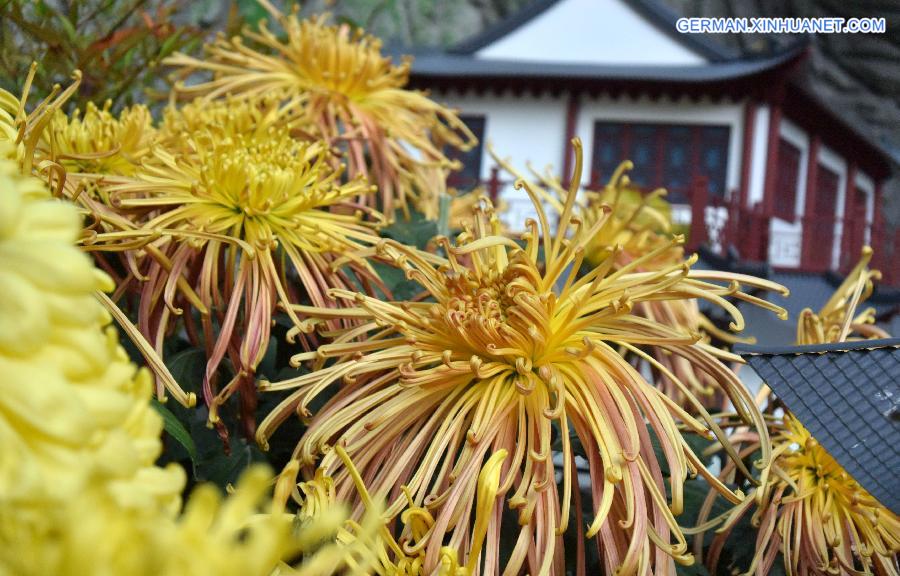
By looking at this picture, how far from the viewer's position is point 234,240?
1.53 ft

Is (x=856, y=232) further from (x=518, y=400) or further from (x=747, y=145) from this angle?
(x=518, y=400)

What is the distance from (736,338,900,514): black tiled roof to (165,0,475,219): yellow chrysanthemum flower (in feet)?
1.14

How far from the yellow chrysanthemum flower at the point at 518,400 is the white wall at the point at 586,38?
10.2m

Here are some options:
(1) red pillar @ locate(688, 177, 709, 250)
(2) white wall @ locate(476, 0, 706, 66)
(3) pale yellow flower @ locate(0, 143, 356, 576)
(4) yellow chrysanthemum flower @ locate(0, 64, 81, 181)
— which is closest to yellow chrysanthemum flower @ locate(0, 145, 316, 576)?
(3) pale yellow flower @ locate(0, 143, 356, 576)

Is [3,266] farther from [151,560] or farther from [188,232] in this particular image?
[188,232]

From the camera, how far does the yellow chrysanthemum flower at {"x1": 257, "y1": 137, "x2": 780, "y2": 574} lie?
40cm

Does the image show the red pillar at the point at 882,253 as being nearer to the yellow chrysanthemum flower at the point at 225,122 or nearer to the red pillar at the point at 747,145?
the red pillar at the point at 747,145

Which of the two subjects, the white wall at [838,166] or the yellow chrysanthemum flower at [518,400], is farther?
the white wall at [838,166]

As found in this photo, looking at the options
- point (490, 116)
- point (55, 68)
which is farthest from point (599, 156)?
point (55, 68)

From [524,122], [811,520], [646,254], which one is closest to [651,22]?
[524,122]

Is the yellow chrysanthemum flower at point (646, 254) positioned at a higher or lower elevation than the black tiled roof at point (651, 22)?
lower

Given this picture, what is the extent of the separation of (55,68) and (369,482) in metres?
0.47

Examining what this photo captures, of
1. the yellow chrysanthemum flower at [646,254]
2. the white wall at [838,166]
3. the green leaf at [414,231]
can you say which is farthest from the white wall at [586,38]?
the green leaf at [414,231]

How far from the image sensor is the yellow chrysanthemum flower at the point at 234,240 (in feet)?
1.61
